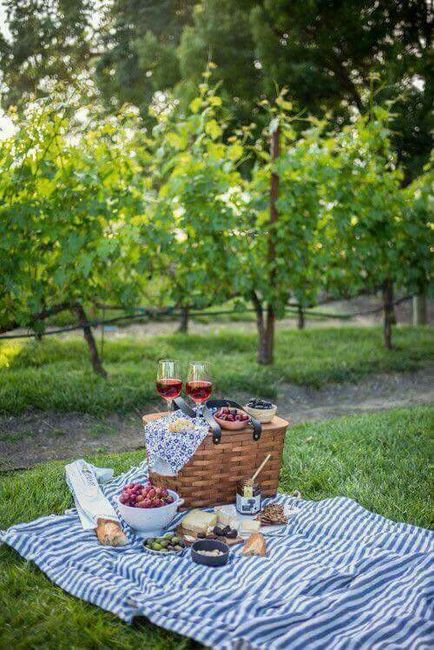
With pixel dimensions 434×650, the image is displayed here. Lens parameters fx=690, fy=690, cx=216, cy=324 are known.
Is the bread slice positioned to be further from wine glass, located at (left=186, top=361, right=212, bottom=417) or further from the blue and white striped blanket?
wine glass, located at (left=186, top=361, right=212, bottom=417)

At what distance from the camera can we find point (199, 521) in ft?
10.0

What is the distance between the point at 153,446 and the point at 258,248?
11.6 ft

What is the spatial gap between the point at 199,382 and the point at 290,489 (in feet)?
2.94

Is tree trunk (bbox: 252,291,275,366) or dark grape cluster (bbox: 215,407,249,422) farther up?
tree trunk (bbox: 252,291,275,366)

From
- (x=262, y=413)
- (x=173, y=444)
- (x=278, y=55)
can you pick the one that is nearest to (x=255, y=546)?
(x=173, y=444)

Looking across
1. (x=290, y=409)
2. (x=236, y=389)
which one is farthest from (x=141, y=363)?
(x=290, y=409)

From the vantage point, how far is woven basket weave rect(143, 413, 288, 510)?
10.9 ft

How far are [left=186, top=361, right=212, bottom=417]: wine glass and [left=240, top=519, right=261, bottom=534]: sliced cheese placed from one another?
2.00 feet

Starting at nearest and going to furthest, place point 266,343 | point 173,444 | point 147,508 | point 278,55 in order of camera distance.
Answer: point 147,508 → point 173,444 → point 266,343 → point 278,55

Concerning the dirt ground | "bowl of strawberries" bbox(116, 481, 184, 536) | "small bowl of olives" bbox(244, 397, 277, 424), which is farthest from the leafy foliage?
"bowl of strawberries" bbox(116, 481, 184, 536)

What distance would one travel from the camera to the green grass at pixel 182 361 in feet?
17.0

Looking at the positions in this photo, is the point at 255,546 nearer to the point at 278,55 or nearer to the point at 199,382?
the point at 199,382

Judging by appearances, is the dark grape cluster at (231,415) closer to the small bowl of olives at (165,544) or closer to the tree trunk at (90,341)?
the small bowl of olives at (165,544)

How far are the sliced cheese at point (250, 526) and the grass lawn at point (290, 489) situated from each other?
0.61 m
